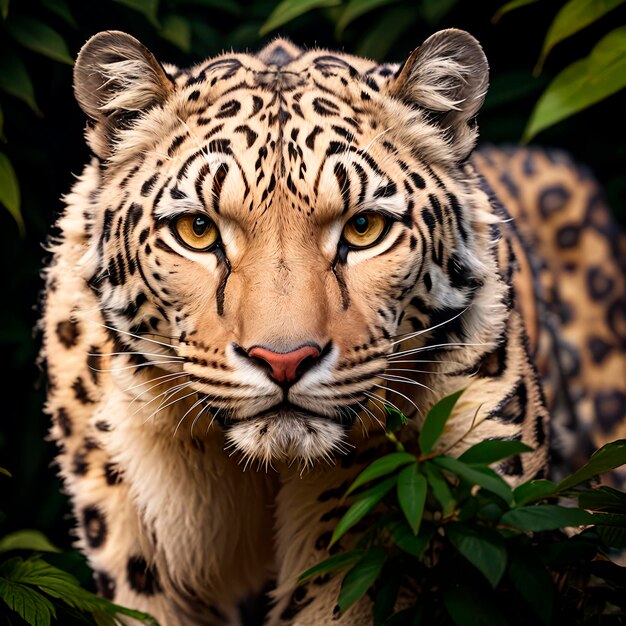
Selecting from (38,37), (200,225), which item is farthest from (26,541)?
(38,37)

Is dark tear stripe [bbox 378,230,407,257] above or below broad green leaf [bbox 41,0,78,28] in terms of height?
below

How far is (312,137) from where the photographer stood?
3057mm

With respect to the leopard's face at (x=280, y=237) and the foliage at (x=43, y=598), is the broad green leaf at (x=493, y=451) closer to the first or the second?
the leopard's face at (x=280, y=237)

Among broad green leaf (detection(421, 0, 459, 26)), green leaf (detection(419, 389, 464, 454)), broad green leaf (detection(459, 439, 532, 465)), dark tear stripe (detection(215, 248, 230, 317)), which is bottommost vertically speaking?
broad green leaf (detection(459, 439, 532, 465))

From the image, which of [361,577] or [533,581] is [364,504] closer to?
[361,577]

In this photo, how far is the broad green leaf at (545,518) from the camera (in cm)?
268

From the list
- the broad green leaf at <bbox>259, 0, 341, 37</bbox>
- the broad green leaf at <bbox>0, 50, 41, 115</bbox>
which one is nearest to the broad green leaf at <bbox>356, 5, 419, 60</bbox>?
the broad green leaf at <bbox>259, 0, 341, 37</bbox>

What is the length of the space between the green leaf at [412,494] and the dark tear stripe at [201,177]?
2.94 feet

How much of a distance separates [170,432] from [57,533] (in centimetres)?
174

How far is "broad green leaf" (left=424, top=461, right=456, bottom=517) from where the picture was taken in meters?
2.67

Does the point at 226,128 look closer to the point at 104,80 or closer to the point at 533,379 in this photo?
the point at 104,80

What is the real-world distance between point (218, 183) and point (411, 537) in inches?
40.6

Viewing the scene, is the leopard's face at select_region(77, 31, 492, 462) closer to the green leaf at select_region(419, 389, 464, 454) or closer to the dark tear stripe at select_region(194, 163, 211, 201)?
the dark tear stripe at select_region(194, 163, 211, 201)

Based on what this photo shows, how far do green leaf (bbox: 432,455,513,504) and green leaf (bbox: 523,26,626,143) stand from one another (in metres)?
1.67
